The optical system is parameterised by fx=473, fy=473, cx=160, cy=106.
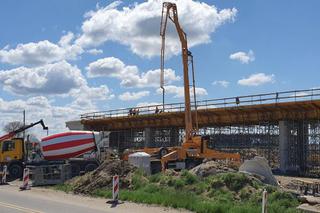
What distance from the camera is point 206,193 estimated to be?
1809 cm

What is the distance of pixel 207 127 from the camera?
50.4m

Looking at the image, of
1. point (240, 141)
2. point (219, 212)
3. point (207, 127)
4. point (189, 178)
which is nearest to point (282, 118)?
point (240, 141)

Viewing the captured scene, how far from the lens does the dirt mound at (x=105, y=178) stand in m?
21.7

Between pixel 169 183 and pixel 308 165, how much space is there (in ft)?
75.7

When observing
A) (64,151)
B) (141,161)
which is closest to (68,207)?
(141,161)

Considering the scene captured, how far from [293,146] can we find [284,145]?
1935 millimetres

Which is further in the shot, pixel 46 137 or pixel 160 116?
pixel 160 116

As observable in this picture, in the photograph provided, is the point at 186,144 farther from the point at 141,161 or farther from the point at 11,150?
the point at 11,150

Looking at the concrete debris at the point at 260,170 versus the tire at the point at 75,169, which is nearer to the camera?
the concrete debris at the point at 260,170

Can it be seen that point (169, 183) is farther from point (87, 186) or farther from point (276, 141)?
point (276, 141)

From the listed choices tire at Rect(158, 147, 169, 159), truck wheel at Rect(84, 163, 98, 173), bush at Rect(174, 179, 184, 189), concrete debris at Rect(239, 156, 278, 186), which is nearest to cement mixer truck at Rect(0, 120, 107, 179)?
truck wheel at Rect(84, 163, 98, 173)

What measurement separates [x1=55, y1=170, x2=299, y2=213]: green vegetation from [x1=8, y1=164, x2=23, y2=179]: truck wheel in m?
13.1

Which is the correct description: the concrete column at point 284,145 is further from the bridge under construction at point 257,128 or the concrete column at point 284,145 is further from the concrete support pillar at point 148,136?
the concrete support pillar at point 148,136

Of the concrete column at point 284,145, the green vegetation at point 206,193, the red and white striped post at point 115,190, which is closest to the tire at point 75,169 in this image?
the green vegetation at point 206,193
